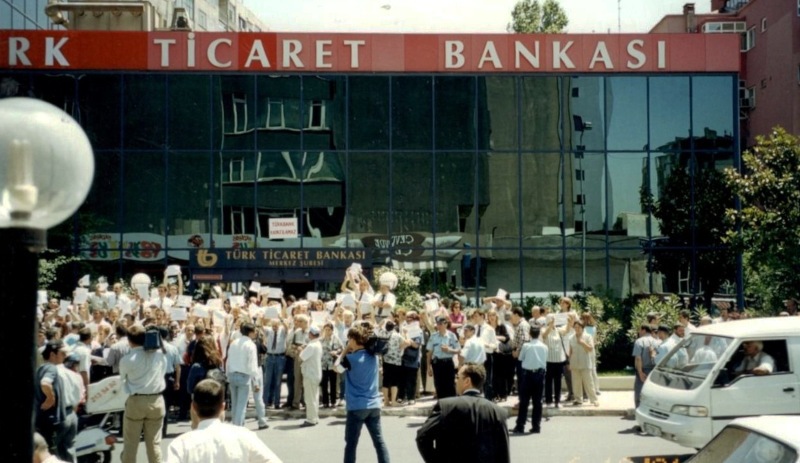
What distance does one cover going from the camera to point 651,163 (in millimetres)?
29312

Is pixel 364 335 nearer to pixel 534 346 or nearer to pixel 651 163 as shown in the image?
pixel 534 346

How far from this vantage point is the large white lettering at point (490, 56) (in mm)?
29484

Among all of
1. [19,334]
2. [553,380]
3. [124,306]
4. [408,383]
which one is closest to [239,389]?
[408,383]

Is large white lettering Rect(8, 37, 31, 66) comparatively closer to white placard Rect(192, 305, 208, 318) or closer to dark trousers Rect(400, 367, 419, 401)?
white placard Rect(192, 305, 208, 318)

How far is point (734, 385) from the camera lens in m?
11.5

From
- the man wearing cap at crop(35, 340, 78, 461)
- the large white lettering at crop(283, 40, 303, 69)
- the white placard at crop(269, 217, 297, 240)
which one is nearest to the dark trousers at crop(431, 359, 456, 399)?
the man wearing cap at crop(35, 340, 78, 461)

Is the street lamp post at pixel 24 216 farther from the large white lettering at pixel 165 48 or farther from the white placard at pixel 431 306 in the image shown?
the large white lettering at pixel 165 48

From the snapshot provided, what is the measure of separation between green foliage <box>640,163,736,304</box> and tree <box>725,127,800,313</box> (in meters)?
5.55

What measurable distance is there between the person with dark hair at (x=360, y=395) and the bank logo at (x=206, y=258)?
1990cm

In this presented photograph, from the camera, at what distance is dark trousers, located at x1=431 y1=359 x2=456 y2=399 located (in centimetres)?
1553

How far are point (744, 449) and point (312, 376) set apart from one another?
10334mm

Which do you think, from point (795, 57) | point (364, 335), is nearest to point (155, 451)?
point (364, 335)

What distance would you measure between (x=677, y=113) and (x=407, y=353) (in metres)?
16.5

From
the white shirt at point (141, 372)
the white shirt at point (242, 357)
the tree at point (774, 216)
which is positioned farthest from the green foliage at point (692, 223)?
the white shirt at point (141, 372)
